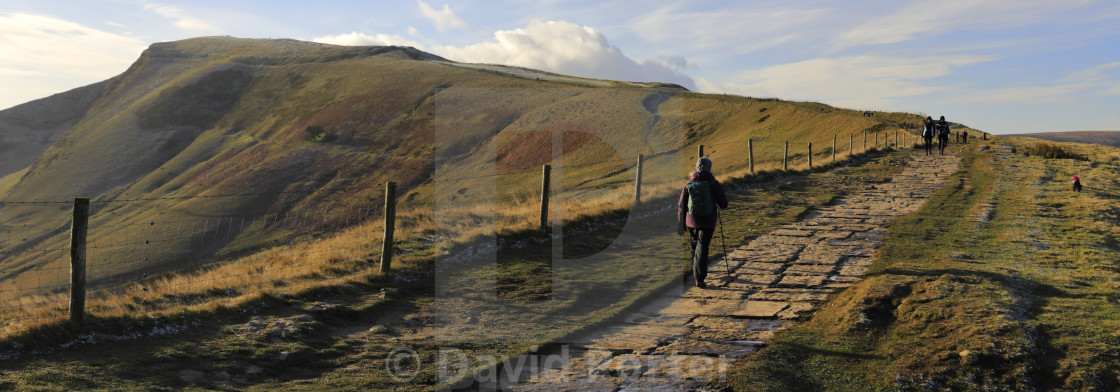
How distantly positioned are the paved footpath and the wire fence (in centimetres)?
537

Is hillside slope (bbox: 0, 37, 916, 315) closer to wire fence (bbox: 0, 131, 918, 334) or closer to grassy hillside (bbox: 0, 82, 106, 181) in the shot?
wire fence (bbox: 0, 131, 918, 334)

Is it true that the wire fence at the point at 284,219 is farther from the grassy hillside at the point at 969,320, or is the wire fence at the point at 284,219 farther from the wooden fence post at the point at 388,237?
the grassy hillside at the point at 969,320

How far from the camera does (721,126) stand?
74500 millimetres

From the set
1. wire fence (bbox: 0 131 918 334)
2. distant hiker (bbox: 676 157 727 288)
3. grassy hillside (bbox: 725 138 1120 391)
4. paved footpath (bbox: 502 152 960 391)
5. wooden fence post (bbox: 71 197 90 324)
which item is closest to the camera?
grassy hillside (bbox: 725 138 1120 391)

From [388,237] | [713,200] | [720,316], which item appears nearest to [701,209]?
[713,200]

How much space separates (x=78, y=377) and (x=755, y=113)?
73875 mm

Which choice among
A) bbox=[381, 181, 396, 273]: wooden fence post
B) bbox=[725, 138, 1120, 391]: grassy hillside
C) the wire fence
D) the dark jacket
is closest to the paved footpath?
bbox=[725, 138, 1120, 391]: grassy hillside

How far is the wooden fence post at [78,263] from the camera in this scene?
764 cm

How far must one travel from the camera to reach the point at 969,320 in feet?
23.6

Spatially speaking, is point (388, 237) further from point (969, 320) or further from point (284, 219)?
point (284, 219)

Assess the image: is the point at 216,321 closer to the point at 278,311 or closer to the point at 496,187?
the point at 278,311

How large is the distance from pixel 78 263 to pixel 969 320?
9950mm

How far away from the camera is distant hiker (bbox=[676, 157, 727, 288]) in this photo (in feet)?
32.7

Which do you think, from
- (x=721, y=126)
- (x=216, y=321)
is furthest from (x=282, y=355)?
Result: (x=721, y=126)
